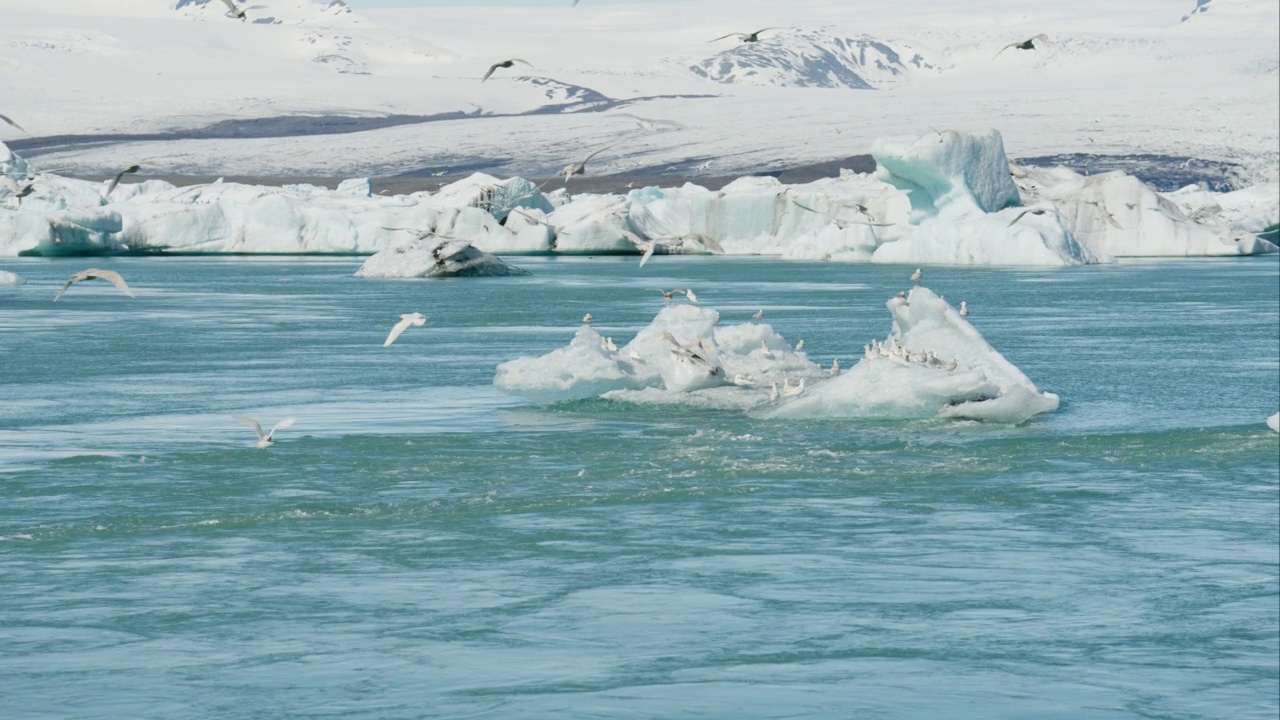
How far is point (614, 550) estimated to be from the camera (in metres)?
8.68

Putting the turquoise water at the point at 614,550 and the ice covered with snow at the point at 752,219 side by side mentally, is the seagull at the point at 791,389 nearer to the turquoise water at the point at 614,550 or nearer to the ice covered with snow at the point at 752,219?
the turquoise water at the point at 614,550

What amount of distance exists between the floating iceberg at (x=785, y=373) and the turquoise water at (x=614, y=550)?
26 centimetres

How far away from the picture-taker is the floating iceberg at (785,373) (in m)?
13.0

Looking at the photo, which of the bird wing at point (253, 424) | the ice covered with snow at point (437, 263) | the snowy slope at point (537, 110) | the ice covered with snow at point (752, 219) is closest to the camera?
the bird wing at point (253, 424)

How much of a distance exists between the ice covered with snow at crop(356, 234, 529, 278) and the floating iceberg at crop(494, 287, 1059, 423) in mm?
19239

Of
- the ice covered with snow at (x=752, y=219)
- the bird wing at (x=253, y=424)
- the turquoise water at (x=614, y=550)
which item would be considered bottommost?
the turquoise water at (x=614, y=550)

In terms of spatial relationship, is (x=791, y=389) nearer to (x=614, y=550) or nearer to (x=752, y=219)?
(x=614, y=550)

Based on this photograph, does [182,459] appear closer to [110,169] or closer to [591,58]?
[110,169]

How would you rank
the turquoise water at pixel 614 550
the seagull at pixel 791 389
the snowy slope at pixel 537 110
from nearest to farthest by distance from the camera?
the turquoise water at pixel 614 550, the seagull at pixel 791 389, the snowy slope at pixel 537 110

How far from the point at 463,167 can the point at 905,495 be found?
4122 inches

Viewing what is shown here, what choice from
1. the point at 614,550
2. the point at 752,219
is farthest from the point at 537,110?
A: the point at 614,550

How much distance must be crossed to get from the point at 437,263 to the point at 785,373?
20673 mm

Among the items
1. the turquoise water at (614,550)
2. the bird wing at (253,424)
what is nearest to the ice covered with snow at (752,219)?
the turquoise water at (614,550)

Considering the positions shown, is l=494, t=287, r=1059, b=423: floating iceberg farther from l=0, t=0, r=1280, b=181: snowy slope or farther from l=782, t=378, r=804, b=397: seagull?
l=0, t=0, r=1280, b=181: snowy slope
